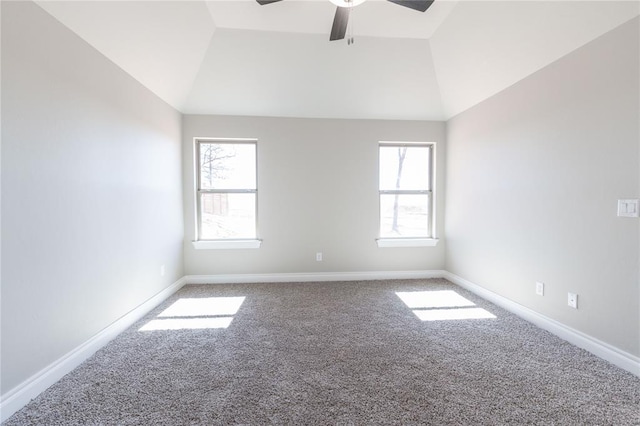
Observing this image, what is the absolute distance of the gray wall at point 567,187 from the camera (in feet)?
5.49

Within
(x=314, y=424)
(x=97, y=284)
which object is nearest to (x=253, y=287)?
(x=97, y=284)

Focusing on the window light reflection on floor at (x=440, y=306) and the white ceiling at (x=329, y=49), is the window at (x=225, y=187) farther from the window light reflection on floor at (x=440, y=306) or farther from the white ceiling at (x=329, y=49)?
the window light reflection on floor at (x=440, y=306)

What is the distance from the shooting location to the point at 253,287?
10.9 feet

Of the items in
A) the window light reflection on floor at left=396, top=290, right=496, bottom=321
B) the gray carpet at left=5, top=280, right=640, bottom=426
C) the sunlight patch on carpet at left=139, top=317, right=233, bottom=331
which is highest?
the window light reflection on floor at left=396, top=290, right=496, bottom=321

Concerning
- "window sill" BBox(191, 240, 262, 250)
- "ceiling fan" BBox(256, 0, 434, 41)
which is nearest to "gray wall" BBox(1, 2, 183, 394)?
"window sill" BBox(191, 240, 262, 250)

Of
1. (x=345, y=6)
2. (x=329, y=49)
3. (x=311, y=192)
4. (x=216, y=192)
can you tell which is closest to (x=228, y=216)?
(x=216, y=192)

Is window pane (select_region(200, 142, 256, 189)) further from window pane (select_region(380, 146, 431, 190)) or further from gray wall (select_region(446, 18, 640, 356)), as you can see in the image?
gray wall (select_region(446, 18, 640, 356))

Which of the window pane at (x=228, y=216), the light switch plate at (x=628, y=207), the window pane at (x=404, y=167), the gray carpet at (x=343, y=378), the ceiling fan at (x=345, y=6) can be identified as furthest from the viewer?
the window pane at (x=404, y=167)

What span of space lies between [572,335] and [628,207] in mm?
1066

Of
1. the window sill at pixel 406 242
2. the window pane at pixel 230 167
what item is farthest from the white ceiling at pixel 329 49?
the window sill at pixel 406 242

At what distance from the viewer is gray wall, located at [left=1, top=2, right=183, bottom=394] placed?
1.38 m

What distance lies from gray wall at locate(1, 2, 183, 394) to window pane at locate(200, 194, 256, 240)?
98 cm

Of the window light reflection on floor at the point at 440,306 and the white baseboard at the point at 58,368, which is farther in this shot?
the window light reflection on floor at the point at 440,306

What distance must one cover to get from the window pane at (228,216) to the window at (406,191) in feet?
6.19
